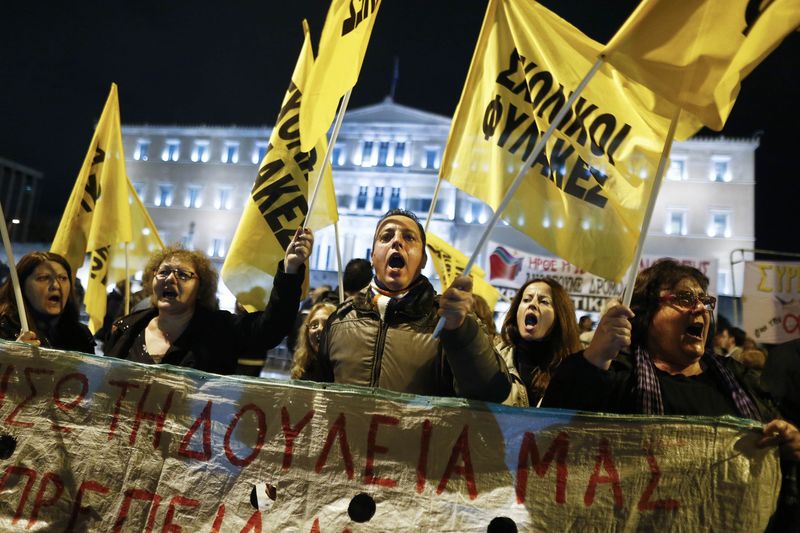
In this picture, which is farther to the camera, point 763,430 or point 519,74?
point 519,74

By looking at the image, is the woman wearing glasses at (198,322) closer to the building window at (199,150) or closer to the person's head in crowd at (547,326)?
the person's head in crowd at (547,326)

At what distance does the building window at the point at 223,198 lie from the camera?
47.9m

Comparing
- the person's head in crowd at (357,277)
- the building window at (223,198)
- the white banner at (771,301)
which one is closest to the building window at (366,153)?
the building window at (223,198)

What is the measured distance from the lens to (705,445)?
200cm

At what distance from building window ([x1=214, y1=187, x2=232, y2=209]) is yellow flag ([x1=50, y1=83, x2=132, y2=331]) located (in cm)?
4361

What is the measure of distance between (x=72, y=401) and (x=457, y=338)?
65.1 inches

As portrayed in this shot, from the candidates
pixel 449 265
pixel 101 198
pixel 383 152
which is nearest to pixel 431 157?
pixel 383 152

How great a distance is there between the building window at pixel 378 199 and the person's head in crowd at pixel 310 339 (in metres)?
40.8

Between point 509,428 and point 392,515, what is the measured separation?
1.69ft

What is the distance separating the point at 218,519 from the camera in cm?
212

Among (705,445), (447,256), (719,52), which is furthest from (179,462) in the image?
(447,256)

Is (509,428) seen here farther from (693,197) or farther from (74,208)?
(693,197)

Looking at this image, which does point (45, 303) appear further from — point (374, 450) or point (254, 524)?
point (374, 450)

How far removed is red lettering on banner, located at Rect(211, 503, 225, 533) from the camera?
6.91ft
